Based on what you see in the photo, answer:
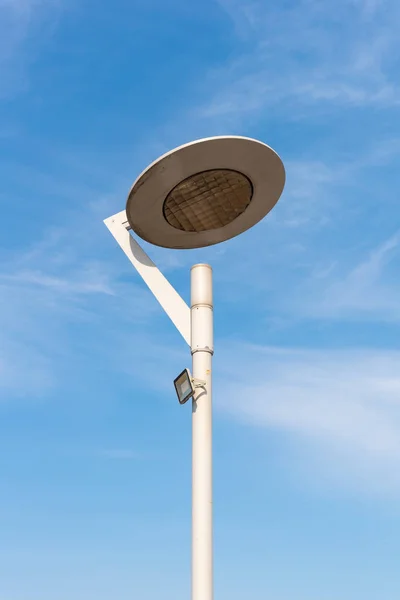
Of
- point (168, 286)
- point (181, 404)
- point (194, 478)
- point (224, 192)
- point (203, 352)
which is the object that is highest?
point (224, 192)

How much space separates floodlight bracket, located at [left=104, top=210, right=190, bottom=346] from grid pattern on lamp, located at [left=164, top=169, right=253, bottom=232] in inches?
38.4

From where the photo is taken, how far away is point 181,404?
13.0m

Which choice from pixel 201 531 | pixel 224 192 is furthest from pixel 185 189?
pixel 201 531

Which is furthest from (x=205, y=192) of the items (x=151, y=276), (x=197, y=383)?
(x=197, y=383)

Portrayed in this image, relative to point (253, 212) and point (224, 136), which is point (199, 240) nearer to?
point (253, 212)

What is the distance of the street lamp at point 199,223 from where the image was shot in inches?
483

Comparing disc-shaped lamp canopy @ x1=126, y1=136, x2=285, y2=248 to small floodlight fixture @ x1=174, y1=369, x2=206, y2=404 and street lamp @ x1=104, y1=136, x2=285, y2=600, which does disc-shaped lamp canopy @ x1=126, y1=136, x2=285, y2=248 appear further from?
small floodlight fixture @ x1=174, y1=369, x2=206, y2=404

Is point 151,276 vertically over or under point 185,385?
over

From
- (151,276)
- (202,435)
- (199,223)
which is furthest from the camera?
(151,276)

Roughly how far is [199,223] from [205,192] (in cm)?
91

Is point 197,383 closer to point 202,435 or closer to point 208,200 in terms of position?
point 202,435

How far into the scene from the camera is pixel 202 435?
12.9 m

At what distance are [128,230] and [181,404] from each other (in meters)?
3.70

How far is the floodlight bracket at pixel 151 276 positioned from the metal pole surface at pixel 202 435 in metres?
0.26
